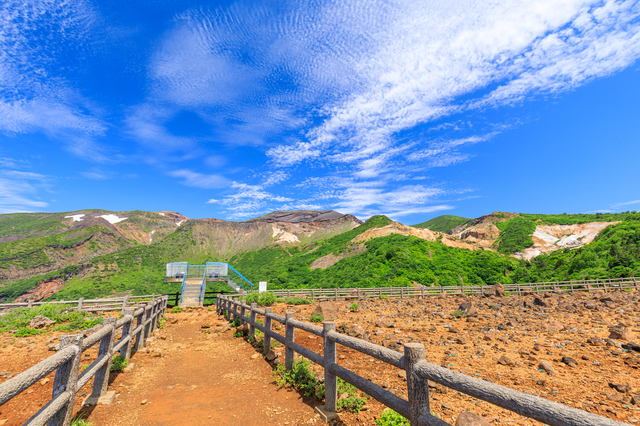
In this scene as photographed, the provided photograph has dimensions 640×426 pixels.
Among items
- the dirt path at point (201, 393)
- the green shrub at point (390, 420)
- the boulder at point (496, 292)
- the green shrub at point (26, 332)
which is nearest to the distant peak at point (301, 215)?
the boulder at point (496, 292)

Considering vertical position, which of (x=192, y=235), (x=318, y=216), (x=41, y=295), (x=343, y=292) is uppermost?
(x=318, y=216)

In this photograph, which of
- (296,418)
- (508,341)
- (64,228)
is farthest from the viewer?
(64,228)

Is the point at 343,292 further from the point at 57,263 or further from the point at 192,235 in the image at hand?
the point at 57,263

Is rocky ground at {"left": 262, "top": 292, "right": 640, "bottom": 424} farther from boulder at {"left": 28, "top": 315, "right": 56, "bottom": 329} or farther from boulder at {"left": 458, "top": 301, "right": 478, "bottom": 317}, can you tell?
boulder at {"left": 28, "top": 315, "right": 56, "bottom": 329}

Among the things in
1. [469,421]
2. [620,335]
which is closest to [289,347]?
[469,421]

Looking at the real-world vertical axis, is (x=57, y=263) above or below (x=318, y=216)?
below

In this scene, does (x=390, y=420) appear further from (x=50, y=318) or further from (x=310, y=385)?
(x=50, y=318)

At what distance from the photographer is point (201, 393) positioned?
5.63 m

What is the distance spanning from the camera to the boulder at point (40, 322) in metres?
11.4

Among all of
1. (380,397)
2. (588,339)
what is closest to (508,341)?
(588,339)

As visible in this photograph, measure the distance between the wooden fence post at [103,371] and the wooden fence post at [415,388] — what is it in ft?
17.4

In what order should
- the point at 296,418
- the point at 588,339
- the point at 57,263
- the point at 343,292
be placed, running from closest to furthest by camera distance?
1. the point at 296,418
2. the point at 588,339
3. the point at 343,292
4. the point at 57,263

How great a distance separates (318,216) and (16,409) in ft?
501

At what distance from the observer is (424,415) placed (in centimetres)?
287
